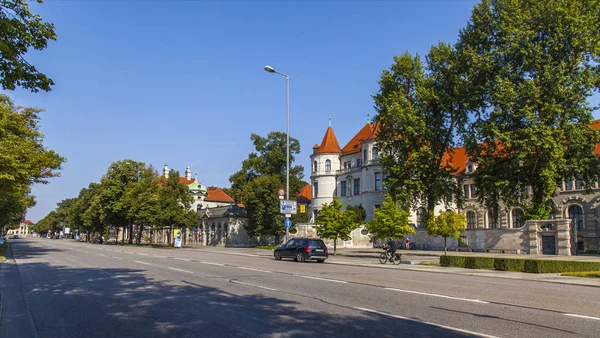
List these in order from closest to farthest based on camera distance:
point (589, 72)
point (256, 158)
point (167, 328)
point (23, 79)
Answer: point (167, 328) < point (23, 79) < point (589, 72) < point (256, 158)

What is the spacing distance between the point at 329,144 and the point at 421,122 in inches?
1464

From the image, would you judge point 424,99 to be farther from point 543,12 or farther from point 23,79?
point 23,79

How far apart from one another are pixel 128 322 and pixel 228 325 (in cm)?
199

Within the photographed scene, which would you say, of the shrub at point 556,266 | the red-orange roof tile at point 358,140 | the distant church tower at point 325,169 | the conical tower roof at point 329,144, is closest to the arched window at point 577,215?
the red-orange roof tile at point 358,140

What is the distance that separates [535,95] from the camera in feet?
106

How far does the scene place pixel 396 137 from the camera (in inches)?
1597

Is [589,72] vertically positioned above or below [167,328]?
above

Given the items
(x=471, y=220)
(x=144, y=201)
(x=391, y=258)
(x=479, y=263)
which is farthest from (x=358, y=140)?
(x=479, y=263)

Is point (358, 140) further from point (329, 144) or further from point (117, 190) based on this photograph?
point (117, 190)

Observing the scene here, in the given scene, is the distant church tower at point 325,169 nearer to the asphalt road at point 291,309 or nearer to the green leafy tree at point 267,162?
the green leafy tree at point 267,162

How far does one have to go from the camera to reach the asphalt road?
7.59 metres

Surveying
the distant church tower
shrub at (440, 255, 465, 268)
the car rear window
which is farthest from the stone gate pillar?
the distant church tower

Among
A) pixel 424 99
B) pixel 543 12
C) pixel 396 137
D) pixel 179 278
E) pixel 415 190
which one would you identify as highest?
pixel 543 12

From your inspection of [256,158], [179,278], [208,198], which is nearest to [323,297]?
[179,278]
